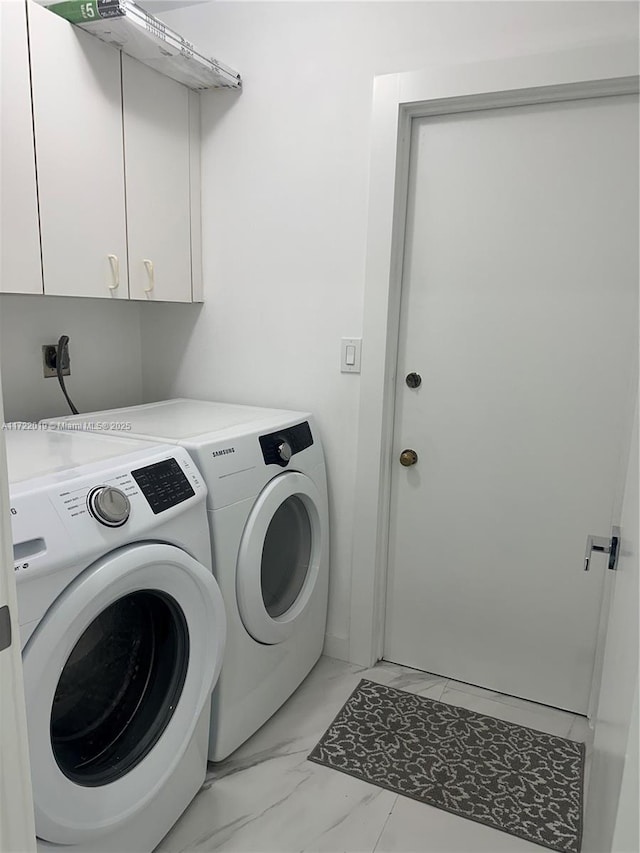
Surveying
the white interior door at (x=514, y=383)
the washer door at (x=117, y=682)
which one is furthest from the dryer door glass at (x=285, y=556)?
the washer door at (x=117, y=682)

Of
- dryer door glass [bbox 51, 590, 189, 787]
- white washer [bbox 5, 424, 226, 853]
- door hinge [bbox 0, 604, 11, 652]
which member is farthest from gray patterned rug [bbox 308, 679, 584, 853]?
door hinge [bbox 0, 604, 11, 652]

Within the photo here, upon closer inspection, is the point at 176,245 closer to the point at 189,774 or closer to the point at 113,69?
the point at 113,69

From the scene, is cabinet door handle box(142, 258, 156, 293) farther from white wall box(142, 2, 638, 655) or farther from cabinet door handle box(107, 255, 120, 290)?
white wall box(142, 2, 638, 655)

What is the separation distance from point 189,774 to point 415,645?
37.3 inches

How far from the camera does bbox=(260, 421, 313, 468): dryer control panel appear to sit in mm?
Result: 1699

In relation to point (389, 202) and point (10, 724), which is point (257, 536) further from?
point (389, 202)

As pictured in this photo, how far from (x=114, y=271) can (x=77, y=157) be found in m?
0.32

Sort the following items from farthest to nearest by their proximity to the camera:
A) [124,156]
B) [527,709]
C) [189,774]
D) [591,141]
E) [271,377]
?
[271,377], [527,709], [124,156], [591,141], [189,774]

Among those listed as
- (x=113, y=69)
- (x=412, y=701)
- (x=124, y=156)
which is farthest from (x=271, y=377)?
(x=412, y=701)

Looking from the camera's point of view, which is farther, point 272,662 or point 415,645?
point 415,645

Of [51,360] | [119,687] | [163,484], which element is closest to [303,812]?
[119,687]

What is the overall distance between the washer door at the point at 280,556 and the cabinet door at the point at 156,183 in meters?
0.79

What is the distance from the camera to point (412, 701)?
198cm

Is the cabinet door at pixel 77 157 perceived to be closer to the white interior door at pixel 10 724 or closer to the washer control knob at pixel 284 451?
the washer control knob at pixel 284 451
